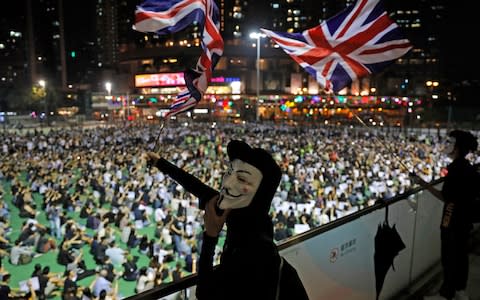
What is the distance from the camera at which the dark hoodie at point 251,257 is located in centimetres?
148

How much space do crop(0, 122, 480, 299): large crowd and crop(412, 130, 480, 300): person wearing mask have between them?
1.34 ft

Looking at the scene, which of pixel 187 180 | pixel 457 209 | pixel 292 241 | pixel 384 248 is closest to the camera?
pixel 187 180

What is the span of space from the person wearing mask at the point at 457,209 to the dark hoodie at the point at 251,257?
2371 millimetres

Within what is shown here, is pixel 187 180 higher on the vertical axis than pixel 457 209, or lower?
higher

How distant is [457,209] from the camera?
135 inches

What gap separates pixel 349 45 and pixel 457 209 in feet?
6.78

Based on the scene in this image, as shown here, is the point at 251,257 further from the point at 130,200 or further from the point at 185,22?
the point at 130,200

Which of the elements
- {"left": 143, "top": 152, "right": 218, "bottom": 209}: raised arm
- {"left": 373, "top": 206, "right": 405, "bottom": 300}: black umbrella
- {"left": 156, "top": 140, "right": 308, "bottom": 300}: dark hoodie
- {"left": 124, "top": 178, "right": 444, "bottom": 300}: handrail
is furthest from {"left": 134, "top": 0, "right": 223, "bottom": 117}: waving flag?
{"left": 156, "top": 140, "right": 308, "bottom": 300}: dark hoodie

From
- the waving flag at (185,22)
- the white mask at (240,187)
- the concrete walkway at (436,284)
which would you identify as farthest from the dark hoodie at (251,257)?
the concrete walkway at (436,284)

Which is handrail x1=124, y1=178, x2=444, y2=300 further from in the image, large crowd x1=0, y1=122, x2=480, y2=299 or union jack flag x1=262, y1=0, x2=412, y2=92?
union jack flag x1=262, y1=0, x2=412, y2=92

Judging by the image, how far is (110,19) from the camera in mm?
130000

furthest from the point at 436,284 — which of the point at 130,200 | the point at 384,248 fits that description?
the point at 130,200

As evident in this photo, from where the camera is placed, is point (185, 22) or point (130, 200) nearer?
point (185, 22)

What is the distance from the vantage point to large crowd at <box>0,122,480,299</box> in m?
7.98
